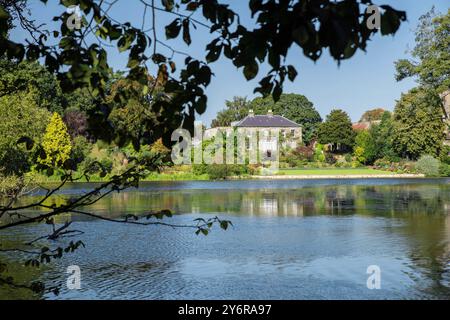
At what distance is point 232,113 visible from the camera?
7994 centimetres

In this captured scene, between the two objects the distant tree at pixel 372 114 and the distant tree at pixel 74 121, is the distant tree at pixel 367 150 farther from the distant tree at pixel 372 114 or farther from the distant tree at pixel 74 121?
the distant tree at pixel 372 114

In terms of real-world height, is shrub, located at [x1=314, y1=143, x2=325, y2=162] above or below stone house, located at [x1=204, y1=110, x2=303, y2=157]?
below

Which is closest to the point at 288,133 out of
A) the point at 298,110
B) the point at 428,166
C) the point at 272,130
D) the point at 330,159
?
the point at 272,130

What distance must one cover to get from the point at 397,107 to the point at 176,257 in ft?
127

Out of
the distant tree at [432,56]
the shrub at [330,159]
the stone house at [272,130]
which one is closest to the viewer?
the distant tree at [432,56]

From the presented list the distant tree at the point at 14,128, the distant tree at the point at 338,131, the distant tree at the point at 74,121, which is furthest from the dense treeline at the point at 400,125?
the distant tree at the point at 74,121

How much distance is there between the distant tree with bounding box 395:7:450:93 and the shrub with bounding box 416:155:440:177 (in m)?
14.9

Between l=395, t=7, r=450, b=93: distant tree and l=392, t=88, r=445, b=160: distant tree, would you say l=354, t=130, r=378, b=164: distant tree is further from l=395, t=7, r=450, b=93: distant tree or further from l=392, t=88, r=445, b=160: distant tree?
l=395, t=7, r=450, b=93: distant tree

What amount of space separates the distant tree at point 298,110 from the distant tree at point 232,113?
219 cm

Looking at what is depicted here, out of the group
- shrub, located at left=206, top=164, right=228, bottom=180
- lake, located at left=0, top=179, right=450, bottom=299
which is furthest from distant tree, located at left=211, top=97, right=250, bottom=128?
lake, located at left=0, top=179, right=450, bottom=299

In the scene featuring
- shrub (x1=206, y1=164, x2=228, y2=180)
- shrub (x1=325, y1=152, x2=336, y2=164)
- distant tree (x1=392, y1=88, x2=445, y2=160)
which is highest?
distant tree (x1=392, y1=88, x2=445, y2=160)

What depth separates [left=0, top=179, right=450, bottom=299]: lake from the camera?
837 centimetres

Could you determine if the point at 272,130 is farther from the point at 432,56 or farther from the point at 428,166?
the point at 432,56

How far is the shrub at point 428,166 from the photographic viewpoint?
44125 millimetres
